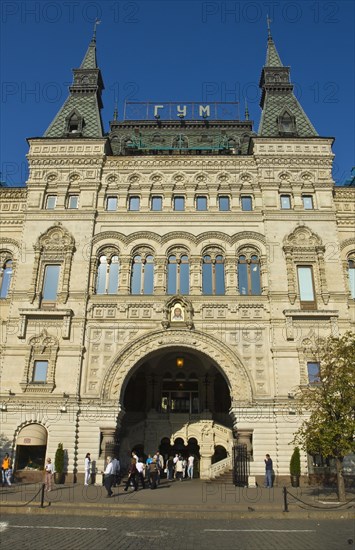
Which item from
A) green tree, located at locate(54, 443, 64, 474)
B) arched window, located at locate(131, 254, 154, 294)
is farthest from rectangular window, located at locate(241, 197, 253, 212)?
green tree, located at locate(54, 443, 64, 474)

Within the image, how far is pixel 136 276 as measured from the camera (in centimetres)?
3078

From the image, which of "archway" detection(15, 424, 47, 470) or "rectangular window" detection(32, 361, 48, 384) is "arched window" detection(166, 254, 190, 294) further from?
"archway" detection(15, 424, 47, 470)

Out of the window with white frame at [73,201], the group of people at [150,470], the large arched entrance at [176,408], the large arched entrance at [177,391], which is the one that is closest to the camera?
the group of people at [150,470]

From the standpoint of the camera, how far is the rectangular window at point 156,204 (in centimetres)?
3278

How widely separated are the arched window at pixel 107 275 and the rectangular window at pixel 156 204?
454 cm

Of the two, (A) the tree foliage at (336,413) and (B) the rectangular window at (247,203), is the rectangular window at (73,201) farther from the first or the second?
(A) the tree foliage at (336,413)

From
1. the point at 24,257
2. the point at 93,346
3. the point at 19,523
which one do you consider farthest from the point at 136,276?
the point at 19,523

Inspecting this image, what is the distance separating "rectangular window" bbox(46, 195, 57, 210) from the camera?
1294 inches

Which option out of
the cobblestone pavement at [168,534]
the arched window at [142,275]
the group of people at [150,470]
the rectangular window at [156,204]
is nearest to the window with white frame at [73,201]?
the rectangular window at [156,204]

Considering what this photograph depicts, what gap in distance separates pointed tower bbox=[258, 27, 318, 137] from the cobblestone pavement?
90.5 ft

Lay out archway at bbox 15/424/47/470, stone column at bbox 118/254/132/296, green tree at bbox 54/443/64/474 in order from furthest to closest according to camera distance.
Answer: stone column at bbox 118/254/132/296
archway at bbox 15/424/47/470
green tree at bbox 54/443/64/474

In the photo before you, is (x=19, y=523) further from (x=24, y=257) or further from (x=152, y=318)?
(x=24, y=257)

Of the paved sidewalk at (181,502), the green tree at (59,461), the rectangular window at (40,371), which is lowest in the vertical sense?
the paved sidewalk at (181,502)

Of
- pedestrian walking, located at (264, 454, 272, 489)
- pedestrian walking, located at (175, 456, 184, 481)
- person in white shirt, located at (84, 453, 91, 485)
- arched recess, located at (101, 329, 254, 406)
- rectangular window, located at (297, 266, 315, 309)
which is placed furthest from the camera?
rectangular window, located at (297, 266, 315, 309)
